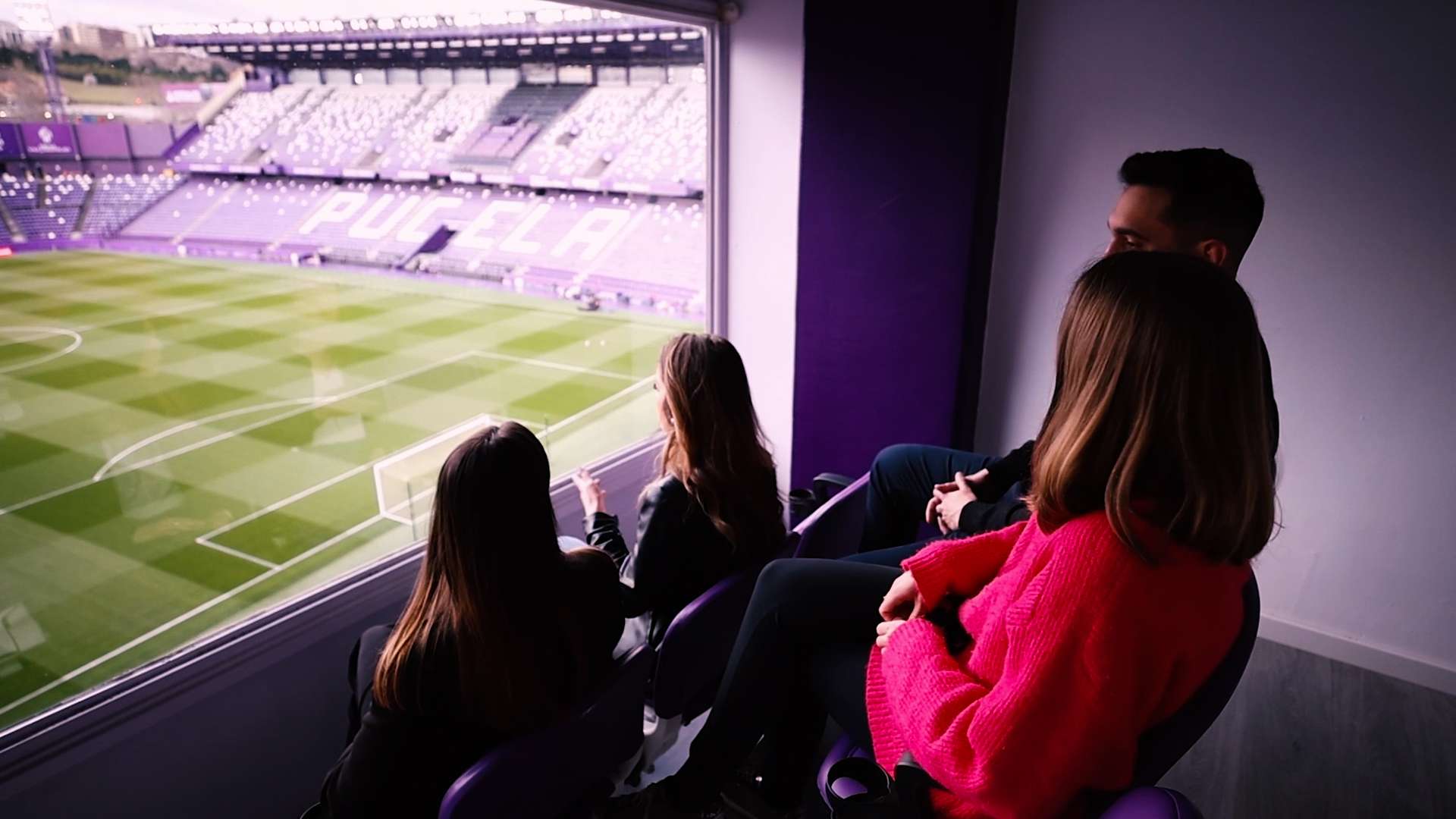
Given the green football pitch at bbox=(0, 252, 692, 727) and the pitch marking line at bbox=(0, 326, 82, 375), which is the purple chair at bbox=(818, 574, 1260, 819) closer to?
the green football pitch at bbox=(0, 252, 692, 727)

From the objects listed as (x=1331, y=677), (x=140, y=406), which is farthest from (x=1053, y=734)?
(x=140, y=406)

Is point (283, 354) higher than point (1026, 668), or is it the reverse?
point (1026, 668)

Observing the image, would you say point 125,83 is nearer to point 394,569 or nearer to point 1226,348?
point 394,569

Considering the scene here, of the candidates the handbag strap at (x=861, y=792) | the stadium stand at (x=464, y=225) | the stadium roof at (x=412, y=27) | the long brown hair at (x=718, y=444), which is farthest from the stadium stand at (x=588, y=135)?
the handbag strap at (x=861, y=792)

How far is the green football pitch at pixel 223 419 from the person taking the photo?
8.44 feet

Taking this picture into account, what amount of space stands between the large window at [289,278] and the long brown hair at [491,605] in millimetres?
321

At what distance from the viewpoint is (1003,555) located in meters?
1.39

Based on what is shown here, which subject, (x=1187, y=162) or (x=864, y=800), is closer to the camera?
(x=864, y=800)

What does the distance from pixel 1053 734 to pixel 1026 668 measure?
9cm

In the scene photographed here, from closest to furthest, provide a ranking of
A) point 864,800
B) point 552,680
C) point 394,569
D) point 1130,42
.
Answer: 1. point 864,800
2. point 552,680
3. point 394,569
4. point 1130,42

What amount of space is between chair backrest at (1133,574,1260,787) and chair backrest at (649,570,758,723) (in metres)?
0.83

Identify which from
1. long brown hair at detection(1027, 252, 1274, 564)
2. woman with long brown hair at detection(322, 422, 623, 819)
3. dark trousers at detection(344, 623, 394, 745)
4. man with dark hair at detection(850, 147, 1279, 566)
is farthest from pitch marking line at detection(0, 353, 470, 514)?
long brown hair at detection(1027, 252, 1274, 564)

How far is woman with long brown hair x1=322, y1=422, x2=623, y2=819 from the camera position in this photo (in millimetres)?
1191

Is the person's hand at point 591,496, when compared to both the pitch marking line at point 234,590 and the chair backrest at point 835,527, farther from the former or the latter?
the pitch marking line at point 234,590
